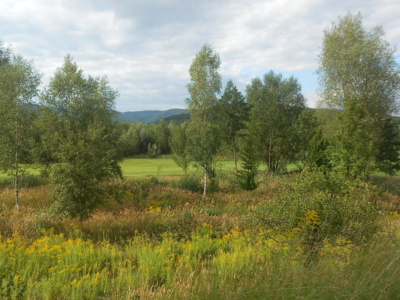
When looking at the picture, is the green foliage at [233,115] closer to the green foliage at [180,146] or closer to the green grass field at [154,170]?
the green grass field at [154,170]

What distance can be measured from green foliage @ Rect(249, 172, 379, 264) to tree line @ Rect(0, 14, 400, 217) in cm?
238

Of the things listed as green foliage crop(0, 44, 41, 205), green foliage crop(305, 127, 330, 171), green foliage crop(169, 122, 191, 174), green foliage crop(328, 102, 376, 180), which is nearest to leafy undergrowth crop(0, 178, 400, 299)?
green foliage crop(0, 44, 41, 205)

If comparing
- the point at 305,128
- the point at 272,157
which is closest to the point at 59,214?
the point at 272,157

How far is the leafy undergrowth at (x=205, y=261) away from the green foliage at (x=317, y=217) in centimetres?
4

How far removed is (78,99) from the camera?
21.7m

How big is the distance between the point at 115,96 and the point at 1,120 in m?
11.6

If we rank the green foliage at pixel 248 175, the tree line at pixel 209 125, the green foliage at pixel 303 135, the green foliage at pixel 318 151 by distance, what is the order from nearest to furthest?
the tree line at pixel 209 125
the green foliage at pixel 248 175
the green foliage at pixel 318 151
the green foliage at pixel 303 135

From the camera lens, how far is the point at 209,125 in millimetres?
20172

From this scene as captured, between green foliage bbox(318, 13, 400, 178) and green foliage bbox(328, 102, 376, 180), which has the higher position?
green foliage bbox(318, 13, 400, 178)

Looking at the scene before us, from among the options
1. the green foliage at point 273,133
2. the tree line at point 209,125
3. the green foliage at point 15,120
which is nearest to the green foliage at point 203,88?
the tree line at point 209,125

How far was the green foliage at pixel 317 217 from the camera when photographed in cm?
522

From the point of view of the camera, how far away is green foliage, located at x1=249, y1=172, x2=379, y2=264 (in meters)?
5.22

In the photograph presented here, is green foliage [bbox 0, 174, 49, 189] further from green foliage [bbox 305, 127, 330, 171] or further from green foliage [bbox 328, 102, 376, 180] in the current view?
green foliage [bbox 305, 127, 330, 171]

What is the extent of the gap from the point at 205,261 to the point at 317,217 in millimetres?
2596
